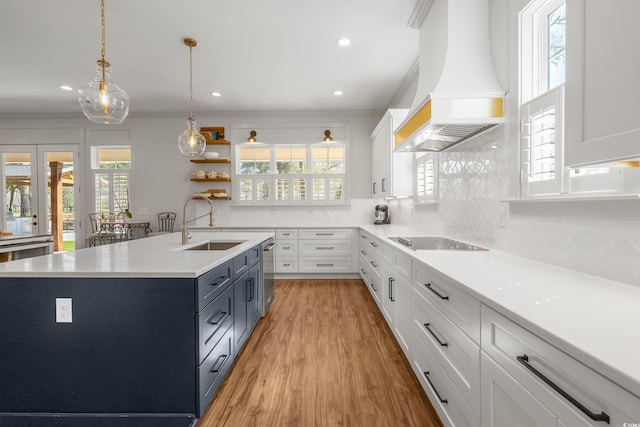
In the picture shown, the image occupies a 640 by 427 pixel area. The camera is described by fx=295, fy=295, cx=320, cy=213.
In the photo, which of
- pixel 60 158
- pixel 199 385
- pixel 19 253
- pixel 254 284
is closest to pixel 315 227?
pixel 254 284

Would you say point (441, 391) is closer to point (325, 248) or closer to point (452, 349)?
point (452, 349)

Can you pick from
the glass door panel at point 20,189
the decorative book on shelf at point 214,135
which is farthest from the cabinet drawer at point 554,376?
the glass door panel at point 20,189

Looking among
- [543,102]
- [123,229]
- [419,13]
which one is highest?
[419,13]

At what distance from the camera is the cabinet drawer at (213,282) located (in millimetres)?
1558

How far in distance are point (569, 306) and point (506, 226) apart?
3.61 feet

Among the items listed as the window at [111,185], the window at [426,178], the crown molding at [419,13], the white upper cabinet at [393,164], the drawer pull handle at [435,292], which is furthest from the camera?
the window at [111,185]

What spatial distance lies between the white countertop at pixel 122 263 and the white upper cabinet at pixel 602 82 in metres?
1.66

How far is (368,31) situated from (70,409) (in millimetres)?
3606

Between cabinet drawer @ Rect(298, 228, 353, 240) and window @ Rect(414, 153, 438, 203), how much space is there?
57.7 inches

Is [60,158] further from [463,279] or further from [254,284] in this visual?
[463,279]

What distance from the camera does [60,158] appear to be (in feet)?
18.4

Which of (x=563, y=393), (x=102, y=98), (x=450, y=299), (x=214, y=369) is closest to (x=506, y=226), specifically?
(x=450, y=299)

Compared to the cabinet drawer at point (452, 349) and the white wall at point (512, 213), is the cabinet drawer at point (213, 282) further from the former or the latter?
the white wall at point (512, 213)

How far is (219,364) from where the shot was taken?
1827 millimetres
